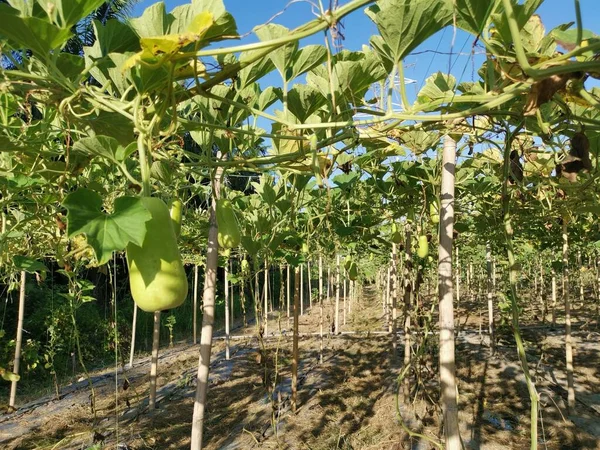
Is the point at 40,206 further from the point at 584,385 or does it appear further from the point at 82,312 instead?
the point at 82,312

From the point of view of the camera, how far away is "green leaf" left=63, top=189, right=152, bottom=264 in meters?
0.63

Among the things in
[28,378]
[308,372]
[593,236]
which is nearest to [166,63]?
[308,372]

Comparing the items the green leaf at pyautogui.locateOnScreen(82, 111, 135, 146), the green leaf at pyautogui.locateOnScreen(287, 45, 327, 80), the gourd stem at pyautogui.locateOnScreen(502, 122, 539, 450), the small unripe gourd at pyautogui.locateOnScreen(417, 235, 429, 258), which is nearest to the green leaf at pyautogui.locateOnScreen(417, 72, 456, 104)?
the gourd stem at pyautogui.locateOnScreen(502, 122, 539, 450)

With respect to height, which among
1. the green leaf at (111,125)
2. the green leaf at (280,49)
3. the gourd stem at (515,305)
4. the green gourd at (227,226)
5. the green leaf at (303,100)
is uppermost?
the green leaf at (280,49)

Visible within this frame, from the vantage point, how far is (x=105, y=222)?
0.66 meters

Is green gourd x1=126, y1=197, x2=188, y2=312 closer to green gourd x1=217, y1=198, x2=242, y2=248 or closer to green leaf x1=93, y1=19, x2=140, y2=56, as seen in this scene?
green leaf x1=93, y1=19, x2=140, y2=56

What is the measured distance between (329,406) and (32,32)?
173 inches

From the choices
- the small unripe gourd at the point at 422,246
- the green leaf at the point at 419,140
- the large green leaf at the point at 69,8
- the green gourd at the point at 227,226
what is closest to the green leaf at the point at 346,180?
the green leaf at the point at 419,140

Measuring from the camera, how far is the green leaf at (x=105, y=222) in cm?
63

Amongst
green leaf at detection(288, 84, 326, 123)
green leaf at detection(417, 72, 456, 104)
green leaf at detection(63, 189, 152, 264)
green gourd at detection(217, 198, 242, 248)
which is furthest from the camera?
green gourd at detection(217, 198, 242, 248)

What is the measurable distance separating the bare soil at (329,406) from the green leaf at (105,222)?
2.31 metres

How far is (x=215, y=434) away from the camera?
4.02 m

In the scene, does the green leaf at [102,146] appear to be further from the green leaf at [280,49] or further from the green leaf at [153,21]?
the green leaf at [280,49]

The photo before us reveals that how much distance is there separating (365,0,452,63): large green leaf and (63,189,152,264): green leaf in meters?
0.58
